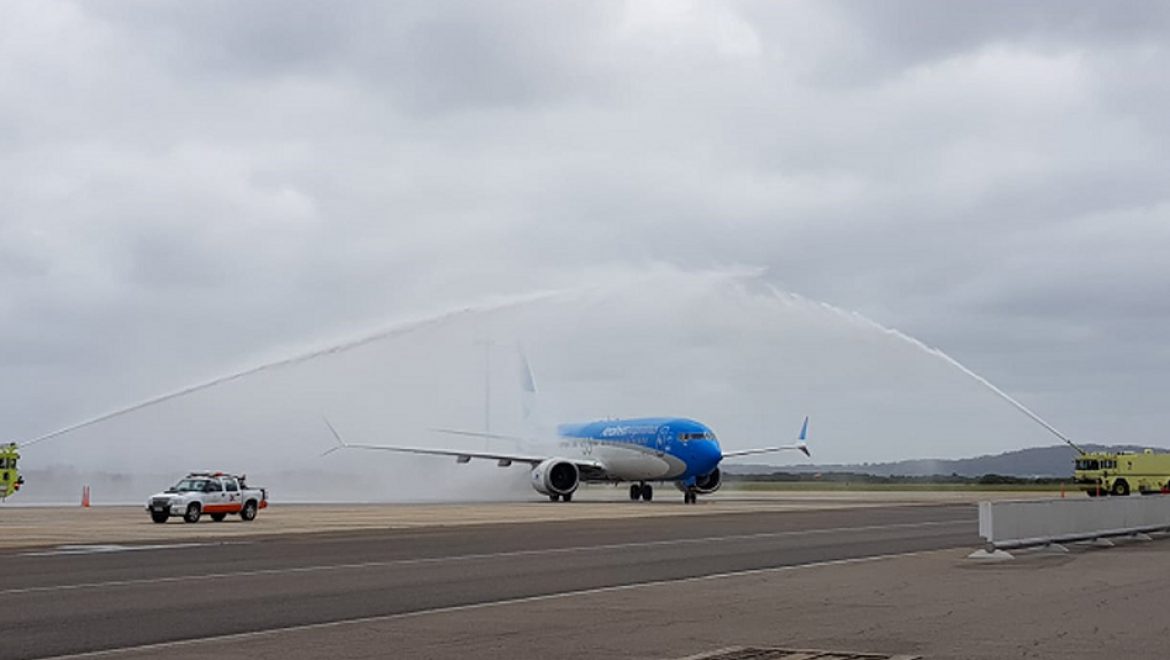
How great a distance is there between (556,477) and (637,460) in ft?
14.8

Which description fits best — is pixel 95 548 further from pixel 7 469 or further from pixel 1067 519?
pixel 7 469

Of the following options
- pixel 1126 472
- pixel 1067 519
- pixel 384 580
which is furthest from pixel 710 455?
pixel 384 580

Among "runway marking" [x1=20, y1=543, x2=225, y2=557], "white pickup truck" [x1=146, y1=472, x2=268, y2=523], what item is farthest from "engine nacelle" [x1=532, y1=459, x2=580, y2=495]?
"runway marking" [x1=20, y1=543, x2=225, y2=557]

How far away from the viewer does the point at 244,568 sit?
2483 centimetres

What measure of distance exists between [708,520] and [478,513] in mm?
12379

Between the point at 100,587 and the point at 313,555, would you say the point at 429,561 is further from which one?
the point at 100,587

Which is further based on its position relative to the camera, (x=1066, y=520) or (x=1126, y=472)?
(x=1126, y=472)

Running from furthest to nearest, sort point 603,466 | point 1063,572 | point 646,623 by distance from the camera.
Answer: point 603,466, point 1063,572, point 646,623

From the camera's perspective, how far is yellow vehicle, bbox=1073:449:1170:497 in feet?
256

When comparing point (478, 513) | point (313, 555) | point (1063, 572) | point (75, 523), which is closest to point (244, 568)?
point (313, 555)

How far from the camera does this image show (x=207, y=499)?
45812mm

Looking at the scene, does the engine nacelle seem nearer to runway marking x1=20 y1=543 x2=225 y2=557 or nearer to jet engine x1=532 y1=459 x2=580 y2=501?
jet engine x1=532 y1=459 x2=580 y2=501

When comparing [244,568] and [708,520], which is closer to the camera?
[244,568]

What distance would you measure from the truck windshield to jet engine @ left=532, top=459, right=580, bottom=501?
27973 millimetres
